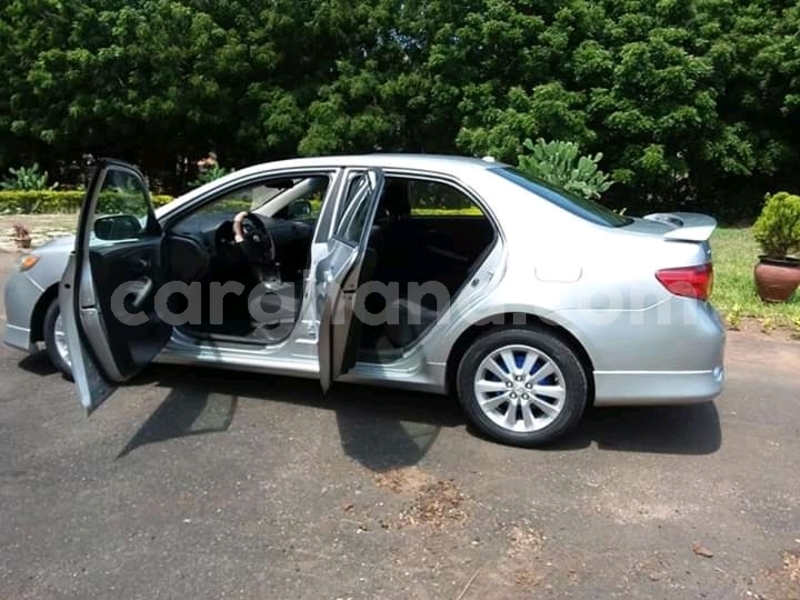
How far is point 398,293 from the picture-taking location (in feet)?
14.0

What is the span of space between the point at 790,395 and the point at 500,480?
8.12 ft

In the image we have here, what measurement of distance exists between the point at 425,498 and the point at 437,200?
73.8 inches

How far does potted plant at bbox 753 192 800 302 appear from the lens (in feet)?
23.0

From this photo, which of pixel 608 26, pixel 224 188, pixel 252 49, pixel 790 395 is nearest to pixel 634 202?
pixel 608 26

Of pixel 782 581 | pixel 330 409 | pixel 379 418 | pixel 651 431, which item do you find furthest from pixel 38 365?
pixel 782 581

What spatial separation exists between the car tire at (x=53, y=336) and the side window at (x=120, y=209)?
87 cm

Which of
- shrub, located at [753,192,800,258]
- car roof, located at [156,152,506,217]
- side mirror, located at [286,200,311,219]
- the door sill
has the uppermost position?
car roof, located at [156,152,506,217]

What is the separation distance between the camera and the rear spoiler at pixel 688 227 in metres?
3.54

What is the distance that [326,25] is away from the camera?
18781mm

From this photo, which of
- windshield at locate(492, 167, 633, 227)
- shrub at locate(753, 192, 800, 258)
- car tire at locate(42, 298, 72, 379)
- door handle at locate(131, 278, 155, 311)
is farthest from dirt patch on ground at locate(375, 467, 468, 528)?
shrub at locate(753, 192, 800, 258)

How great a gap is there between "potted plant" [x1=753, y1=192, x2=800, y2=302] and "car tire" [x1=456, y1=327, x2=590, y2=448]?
4572mm

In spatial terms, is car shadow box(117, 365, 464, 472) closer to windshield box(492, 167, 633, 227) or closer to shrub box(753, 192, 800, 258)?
windshield box(492, 167, 633, 227)

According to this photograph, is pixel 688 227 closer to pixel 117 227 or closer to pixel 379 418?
pixel 379 418

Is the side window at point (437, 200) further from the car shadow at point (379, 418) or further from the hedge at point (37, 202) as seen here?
the hedge at point (37, 202)
